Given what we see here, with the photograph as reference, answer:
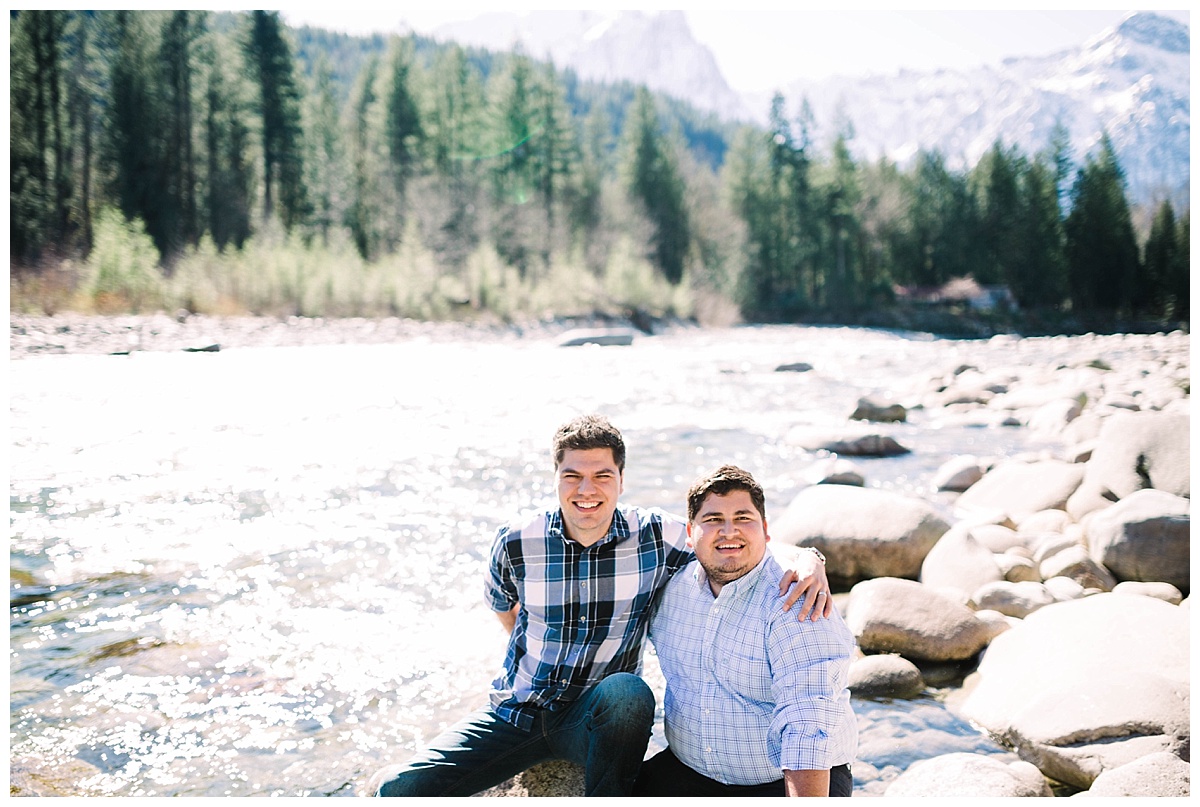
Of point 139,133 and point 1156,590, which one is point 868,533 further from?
point 139,133

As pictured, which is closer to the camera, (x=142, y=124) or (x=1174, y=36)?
(x=1174, y=36)

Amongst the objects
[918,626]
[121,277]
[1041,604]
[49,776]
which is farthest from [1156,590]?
[121,277]

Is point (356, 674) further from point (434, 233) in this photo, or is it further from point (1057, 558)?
point (434, 233)

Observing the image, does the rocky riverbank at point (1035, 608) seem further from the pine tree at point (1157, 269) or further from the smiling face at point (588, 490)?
the pine tree at point (1157, 269)

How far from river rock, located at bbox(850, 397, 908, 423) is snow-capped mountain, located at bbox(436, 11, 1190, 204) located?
4189 mm

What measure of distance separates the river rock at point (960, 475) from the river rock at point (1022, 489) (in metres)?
0.28

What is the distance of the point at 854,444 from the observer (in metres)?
9.41

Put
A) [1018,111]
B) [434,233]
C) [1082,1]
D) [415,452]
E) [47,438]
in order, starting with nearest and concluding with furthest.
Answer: [1082,1] < [47,438] < [415,452] < [434,233] < [1018,111]

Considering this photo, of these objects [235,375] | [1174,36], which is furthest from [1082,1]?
[235,375]

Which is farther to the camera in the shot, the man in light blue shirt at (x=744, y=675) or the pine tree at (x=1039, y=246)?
the pine tree at (x=1039, y=246)

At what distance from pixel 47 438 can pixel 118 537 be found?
11.1 feet

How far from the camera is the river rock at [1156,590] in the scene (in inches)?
163

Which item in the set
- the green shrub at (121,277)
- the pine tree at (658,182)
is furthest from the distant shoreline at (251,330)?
the pine tree at (658,182)

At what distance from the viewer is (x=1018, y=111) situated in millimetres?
63875
